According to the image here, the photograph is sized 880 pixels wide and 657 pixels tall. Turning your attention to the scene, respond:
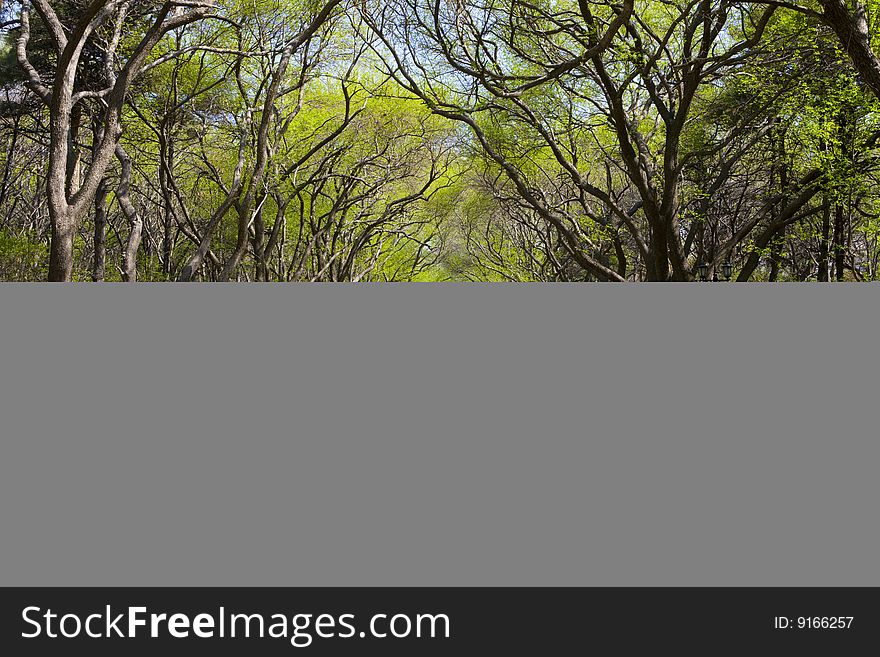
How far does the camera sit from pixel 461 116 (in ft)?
44.0

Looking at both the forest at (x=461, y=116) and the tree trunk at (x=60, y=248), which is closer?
the tree trunk at (x=60, y=248)

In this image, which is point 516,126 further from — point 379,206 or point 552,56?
point 379,206

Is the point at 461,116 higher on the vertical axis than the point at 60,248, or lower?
higher

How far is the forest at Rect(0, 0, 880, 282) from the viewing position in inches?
409

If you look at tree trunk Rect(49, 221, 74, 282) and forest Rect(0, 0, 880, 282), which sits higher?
forest Rect(0, 0, 880, 282)

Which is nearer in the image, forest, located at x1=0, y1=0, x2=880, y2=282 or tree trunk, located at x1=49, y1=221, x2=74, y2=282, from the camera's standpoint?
tree trunk, located at x1=49, y1=221, x2=74, y2=282

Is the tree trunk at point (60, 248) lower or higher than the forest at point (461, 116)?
lower

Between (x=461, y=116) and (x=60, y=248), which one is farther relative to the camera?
(x=461, y=116)

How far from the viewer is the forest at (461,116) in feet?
34.1
